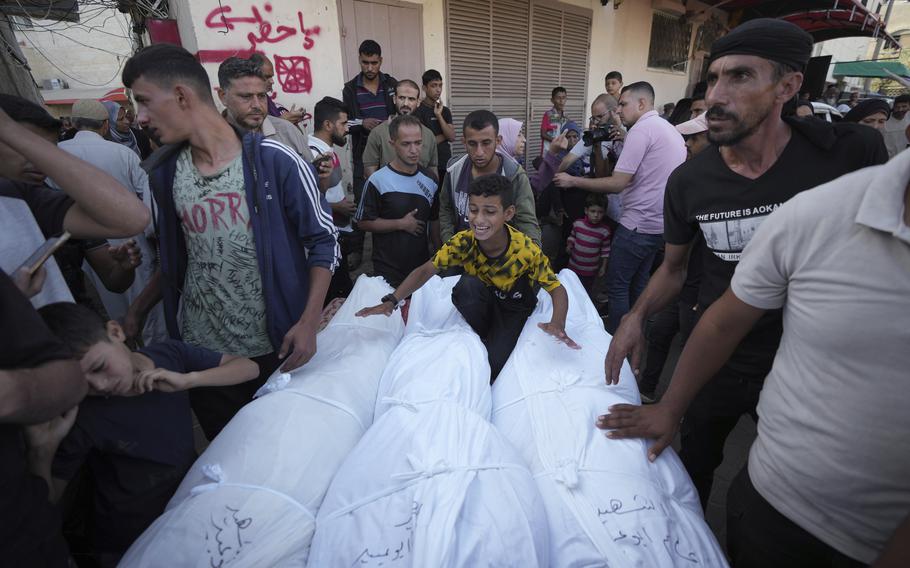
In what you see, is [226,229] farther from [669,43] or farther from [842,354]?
[669,43]

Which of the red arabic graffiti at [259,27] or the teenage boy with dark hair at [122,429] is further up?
the red arabic graffiti at [259,27]

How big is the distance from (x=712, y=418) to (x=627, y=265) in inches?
61.6

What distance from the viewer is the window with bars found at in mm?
8788

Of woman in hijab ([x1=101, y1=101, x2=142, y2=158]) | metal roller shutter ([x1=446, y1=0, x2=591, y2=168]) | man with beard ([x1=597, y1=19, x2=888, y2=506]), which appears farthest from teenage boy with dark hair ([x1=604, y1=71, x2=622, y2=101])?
woman in hijab ([x1=101, y1=101, x2=142, y2=158])

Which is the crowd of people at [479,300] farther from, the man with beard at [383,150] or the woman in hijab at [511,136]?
the woman in hijab at [511,136]

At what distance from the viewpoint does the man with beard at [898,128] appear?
5277mm

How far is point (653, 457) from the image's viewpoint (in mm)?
1271

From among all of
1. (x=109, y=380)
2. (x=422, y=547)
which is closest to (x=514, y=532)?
(x=422, y=547)

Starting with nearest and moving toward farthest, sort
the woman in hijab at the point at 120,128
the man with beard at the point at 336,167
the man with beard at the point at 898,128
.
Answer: the man with beard at the point at 336,167, the woman in hijab at the point at 120,128, the man with beard at the point at 898,128

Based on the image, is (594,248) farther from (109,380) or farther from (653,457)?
(109,380)

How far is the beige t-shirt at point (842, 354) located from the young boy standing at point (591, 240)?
2643 millimetres

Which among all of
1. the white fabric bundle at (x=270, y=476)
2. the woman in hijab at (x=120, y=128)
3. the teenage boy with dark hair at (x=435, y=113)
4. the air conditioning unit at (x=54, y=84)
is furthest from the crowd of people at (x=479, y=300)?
the air conditioning unit at (x=54, y=84)

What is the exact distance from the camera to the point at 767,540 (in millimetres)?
1016

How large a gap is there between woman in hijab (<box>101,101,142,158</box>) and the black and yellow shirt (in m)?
4.12
